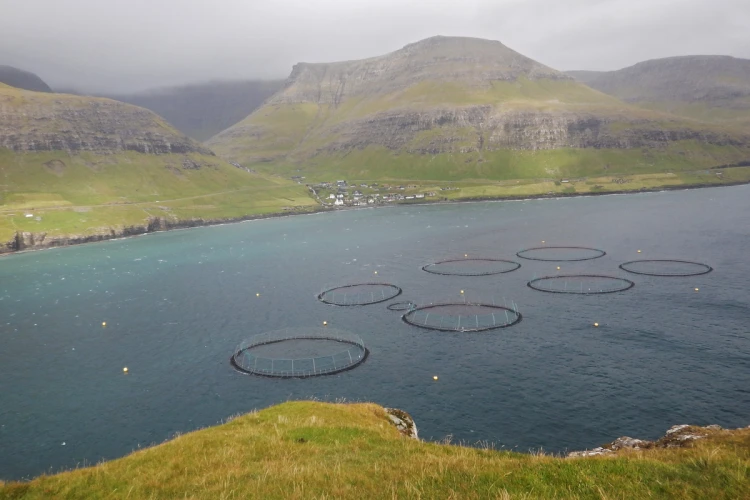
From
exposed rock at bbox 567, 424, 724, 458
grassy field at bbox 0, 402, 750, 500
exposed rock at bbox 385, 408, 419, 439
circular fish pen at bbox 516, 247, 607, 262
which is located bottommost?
circular fish pen at bbox 516, 247, 607, 262

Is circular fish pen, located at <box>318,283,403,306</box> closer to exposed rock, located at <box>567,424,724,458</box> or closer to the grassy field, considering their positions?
exposed rock, located at <box>567,424,724,458</box>

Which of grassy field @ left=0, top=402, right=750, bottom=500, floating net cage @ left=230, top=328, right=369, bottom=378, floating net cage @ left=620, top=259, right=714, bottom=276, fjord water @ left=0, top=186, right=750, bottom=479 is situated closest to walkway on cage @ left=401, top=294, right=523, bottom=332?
fjord water @ left=0, top=186, right=750, bottom=479

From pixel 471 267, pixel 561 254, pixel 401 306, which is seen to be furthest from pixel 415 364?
pixel 561 254

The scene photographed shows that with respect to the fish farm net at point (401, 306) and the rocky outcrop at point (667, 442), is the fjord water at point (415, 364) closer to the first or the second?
the fish farm net at point (401, 306)

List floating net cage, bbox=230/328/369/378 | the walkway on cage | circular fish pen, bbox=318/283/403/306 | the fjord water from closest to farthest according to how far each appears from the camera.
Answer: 1. the fjord water
2. floating net cage, bbox=230/328/369/378
3. the walkway on cage
4. circular fish pen, bbox=318/283/403/306

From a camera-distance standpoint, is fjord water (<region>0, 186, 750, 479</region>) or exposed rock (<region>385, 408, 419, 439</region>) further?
fjord water (<region>0, 186, 750, 479</region>)

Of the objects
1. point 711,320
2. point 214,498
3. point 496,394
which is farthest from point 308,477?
point 711,320

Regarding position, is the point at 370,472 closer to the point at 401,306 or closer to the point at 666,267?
the point at 401,306
